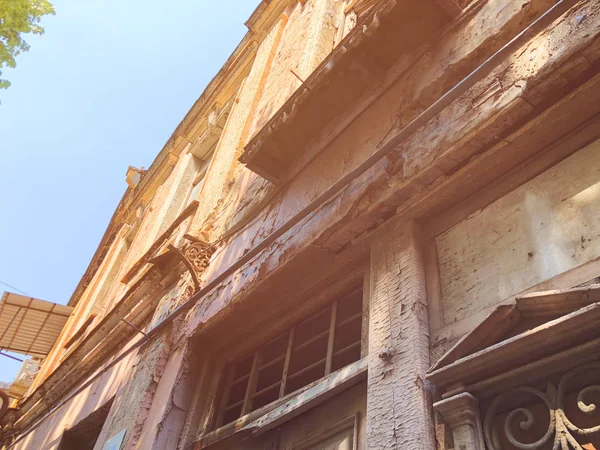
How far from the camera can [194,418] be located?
13.3 ft

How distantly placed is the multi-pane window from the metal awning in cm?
732

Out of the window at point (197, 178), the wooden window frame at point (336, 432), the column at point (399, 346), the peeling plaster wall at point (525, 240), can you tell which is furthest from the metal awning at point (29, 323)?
the peeling plaster wall at point (525, 240)

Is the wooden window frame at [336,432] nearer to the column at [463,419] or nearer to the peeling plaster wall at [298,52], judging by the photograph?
the column at [463,419]

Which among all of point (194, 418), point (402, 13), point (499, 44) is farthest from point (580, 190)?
point (194, 418)

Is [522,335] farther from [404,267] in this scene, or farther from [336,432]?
[336,432]

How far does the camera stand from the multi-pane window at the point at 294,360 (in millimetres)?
3307

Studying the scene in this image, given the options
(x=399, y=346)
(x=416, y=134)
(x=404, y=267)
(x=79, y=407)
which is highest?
(x=416, y=134)

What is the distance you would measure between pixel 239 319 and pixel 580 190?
270 centimetres

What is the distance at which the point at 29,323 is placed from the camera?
10.8 meters

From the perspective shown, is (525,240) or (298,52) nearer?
(525,240)

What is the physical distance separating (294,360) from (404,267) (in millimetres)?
1226

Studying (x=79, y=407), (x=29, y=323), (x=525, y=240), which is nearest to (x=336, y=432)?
(x=525, y=240)

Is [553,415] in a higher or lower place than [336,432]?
lower

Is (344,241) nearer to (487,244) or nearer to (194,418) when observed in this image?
(487,244)
